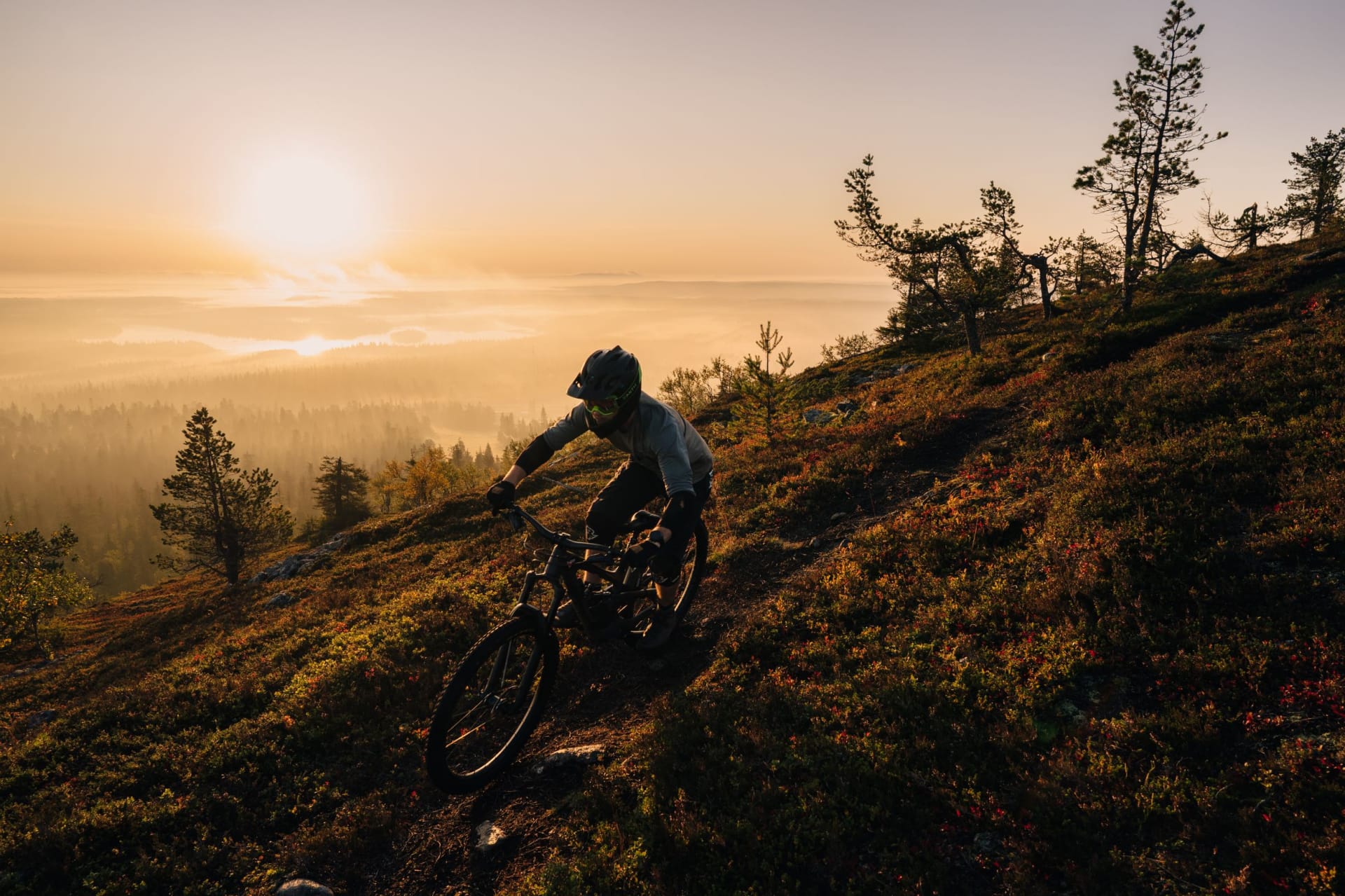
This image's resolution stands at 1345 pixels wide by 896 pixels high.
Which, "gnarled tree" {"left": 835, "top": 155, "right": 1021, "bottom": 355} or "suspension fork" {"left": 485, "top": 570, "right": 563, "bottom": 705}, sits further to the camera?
"gnarled tree" {"left": 835, "top": 155, "right": 1021, "bottom": 355}

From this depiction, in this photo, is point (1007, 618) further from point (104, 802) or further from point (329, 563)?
point (329, 563)

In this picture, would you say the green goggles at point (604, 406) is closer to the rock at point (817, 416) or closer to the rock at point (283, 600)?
the rock at point (283, 600)

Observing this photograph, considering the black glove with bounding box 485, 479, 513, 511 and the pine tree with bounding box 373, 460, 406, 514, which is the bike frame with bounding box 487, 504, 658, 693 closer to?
the black glove with bounding box 485, 479, 513, 511

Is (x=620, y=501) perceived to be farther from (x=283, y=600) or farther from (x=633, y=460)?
(x=283, y=600)

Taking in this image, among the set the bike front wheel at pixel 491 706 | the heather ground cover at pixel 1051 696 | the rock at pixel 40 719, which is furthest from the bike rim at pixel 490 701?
the rock at pixel 40 719

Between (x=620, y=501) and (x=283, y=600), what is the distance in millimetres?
21296

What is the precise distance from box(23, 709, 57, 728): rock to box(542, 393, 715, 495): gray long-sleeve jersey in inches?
630

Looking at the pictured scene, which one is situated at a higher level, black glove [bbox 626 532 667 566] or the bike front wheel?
black glove [bbox 626 532 667 566]

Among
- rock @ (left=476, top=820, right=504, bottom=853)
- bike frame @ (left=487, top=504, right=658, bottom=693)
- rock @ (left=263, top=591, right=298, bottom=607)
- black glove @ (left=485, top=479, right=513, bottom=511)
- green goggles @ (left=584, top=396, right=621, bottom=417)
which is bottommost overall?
rock @ (left=263, top=591, right=298, bottom=607)

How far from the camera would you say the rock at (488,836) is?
598 cm

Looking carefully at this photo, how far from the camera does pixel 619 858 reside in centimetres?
542

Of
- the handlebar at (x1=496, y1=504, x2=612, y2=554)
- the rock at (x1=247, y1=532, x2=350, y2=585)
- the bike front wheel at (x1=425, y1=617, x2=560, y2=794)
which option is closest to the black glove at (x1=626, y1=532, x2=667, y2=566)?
the handlebar at (x1=496, y1=504, x2=612, y2=554)

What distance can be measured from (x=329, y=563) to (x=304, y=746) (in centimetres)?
2404

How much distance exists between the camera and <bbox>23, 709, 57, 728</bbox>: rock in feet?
44.6
